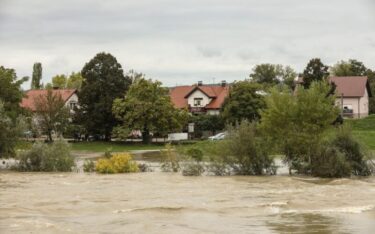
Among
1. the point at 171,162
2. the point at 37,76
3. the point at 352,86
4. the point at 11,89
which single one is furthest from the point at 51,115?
the point at 37,76

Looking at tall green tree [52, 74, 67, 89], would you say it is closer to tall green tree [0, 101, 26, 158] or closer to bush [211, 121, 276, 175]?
tall green tree [0, 101, 26, 158]

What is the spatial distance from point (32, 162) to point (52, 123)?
29524 millimetres

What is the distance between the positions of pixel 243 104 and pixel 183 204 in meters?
45.7

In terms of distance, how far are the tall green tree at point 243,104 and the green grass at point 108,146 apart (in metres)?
9.13

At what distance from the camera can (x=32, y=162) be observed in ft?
126

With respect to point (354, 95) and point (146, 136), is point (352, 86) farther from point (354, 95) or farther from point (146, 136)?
point (146, 136)

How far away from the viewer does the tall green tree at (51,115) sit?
67.2 metres

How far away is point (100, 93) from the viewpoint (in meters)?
70.5

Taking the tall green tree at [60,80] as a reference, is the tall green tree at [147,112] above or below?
below

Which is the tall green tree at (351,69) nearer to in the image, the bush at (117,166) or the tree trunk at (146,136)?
the tree trunk at (146,136)

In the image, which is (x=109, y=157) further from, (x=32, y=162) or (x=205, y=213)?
(x=205, y=213)

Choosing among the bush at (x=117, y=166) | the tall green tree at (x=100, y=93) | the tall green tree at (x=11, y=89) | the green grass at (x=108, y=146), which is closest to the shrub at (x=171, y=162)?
the bush at (x=117, y=166)

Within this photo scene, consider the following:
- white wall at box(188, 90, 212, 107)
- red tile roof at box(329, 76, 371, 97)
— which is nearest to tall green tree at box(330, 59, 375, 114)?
red tile roof at box(329, 76, 371, 97)

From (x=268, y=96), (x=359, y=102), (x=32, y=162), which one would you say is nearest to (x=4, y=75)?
(x=32, y=162)
